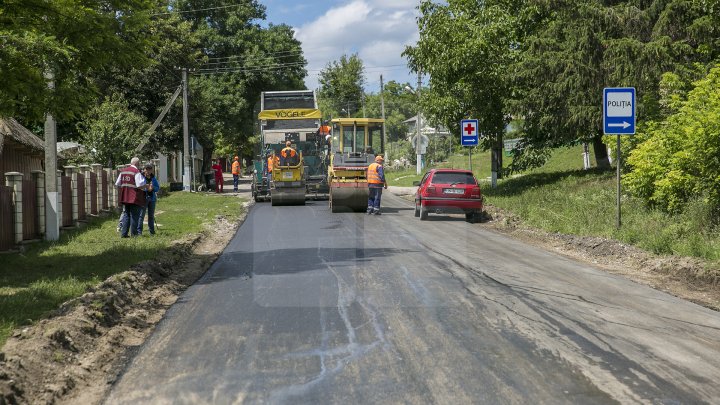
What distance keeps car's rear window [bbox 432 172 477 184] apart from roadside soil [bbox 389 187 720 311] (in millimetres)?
3636

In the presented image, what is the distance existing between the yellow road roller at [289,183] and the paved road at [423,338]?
15789mm

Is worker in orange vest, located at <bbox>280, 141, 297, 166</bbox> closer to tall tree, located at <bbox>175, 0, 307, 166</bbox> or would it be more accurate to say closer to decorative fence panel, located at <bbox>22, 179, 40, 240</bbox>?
decorative fence panel, located at <bbox>22, 179, 40, 240</bbox>

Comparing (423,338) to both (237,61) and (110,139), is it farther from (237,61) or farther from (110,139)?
(237,61)

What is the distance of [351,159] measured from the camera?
26328mm

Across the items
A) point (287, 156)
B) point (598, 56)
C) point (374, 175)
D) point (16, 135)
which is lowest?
point (374, 175)

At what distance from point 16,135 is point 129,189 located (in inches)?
431

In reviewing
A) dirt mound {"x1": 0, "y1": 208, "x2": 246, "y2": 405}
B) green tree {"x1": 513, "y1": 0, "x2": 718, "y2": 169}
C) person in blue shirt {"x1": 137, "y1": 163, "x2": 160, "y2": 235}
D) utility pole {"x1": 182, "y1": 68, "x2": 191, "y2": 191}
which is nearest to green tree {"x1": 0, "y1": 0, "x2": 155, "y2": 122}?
dirt mound {"x1": 0, "y1": 208, "x2": 246, "y2": 405}

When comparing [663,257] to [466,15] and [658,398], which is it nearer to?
[658,398]

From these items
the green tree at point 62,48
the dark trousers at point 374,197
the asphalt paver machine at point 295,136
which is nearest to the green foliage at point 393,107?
the asphalt paver machine at point 295,136

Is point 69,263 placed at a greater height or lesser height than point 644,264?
greater

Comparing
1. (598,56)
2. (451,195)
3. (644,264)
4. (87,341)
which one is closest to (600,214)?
(451,195)

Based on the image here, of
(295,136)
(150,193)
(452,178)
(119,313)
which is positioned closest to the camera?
(119,313)

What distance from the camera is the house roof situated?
82.7 ft

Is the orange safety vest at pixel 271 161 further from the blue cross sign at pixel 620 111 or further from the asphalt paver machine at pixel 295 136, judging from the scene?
the blue cross sign at pixel 620 111
